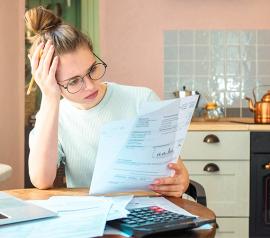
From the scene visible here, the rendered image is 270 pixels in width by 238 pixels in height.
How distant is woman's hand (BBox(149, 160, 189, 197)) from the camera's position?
128 cm

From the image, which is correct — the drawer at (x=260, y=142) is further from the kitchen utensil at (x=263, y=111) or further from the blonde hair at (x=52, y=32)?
the blonde hair at (x=52, y=32)

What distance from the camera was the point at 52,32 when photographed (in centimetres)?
142

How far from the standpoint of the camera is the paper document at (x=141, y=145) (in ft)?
3.65

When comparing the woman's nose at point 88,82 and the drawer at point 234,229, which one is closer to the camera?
the woman's nose at point 88,82

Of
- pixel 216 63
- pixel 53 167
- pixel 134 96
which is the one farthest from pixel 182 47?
pixel 53 167

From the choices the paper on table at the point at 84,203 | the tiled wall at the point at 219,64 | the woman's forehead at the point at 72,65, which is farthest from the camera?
the tiled wall at the point at 219,64

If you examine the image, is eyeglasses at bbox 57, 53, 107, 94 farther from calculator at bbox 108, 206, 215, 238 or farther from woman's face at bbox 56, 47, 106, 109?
calculator at bbox 108, 206, 215, 238

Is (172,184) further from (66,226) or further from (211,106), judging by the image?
(211,106)

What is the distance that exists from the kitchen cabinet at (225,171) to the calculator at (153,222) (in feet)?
6.29

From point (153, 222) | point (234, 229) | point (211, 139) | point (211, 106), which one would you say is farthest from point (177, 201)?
point (211, 106)

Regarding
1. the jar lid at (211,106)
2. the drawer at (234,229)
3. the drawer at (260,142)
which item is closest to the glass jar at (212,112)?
the jar lid at (211,106)

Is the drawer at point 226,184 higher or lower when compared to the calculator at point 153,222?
lower

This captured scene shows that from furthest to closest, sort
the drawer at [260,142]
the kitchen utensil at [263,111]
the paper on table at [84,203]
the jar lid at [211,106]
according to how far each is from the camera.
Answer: the jar lid at [211,106], the kitchen utensil at [263,111], the drawer at [260,142], the paper on table at [84,203]

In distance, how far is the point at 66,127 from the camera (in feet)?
5.26
